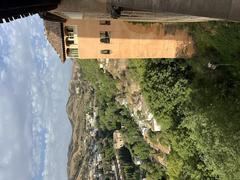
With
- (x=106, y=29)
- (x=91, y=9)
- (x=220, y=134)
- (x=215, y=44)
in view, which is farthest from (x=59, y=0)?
→ (x=106, y=29)

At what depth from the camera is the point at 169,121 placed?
185 ft

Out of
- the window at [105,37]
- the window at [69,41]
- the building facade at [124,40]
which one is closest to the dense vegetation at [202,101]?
the building facade at [124,40]

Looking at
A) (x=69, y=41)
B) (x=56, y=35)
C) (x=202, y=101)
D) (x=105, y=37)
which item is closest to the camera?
(x=202, y=101)

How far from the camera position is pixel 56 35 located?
164 ft

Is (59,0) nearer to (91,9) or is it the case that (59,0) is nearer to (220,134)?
(91,9)

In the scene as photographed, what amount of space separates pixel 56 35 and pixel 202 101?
51.2 ft

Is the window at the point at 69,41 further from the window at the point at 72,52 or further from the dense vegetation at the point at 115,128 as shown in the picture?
the dense vegetation at the point at 115,128

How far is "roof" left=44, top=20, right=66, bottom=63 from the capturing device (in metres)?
48.7

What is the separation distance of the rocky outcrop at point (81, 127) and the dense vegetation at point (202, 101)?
77026 millimetres

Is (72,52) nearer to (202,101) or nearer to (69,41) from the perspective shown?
(69,41)

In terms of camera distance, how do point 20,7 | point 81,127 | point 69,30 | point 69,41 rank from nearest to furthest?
point 20,7
point 69,30
point 69,41
point 81,127

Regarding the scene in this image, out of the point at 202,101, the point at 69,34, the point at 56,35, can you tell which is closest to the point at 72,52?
the point at 56,35

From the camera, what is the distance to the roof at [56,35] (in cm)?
4869

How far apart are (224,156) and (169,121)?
1566 cm
